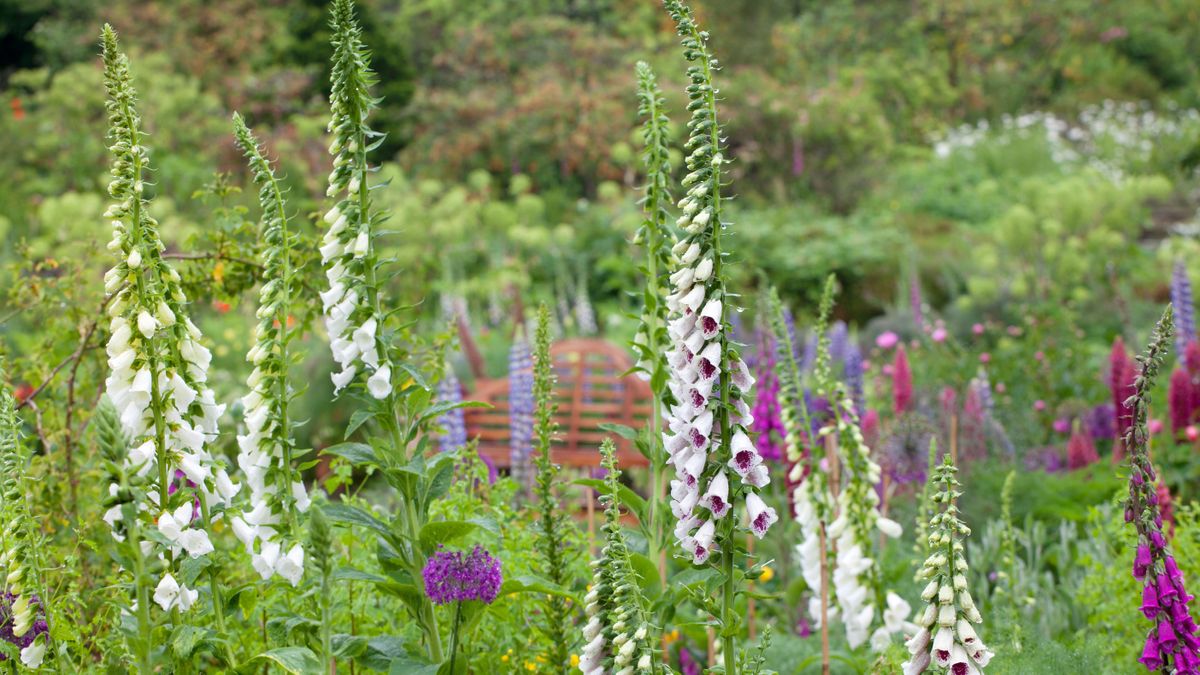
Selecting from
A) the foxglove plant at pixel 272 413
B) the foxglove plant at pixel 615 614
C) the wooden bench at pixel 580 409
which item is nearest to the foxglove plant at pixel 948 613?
the foxglove plant at pixel 615 614

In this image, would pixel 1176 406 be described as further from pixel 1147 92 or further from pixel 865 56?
pixel 1147 92

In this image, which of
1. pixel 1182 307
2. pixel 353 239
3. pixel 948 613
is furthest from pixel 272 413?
pixel 1182 307

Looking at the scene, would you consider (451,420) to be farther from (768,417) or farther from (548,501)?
(548,501)

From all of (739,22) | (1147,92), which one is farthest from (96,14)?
(1147,92)

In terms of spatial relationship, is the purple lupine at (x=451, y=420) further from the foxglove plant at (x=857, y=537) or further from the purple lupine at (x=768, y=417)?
the foxglove plant at (x=857, y=537)

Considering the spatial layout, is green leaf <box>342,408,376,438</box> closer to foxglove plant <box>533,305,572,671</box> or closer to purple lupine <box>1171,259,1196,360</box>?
foxglove plant <box>533,305,572,671</box>

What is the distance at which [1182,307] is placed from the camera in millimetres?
5949

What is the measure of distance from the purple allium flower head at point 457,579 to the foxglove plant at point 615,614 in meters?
0.30

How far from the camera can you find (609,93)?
496 inches

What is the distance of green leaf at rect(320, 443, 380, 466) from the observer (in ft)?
6.80

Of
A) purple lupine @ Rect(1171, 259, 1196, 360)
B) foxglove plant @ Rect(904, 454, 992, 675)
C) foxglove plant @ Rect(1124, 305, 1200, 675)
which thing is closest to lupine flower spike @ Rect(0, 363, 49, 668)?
foxglove plant @ Rect(904, 454, 992, 675)

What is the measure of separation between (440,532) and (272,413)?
0.38 m

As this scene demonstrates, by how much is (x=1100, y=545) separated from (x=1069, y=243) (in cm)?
529

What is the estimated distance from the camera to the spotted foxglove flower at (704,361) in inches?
74.6
